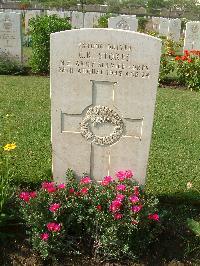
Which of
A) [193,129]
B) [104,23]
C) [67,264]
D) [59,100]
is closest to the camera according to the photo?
[67,264]

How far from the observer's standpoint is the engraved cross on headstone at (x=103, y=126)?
3.44 metres

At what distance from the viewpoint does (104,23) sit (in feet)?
62.6

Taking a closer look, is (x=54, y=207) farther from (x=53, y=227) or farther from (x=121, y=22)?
(x=121, y=22)

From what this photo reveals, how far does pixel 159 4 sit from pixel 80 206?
58686 mm

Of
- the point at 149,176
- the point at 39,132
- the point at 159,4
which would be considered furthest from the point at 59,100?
the point at 159,4

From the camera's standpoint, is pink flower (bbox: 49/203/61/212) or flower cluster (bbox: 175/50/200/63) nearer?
pink flower (bbox: 49/203/61/212)

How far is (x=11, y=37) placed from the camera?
1112 cm

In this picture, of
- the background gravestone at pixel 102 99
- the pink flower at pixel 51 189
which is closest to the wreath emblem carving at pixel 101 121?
the background gravestone at pixel 102 99

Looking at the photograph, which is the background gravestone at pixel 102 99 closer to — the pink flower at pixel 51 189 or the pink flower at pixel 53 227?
the pink flower at pixel 51 189

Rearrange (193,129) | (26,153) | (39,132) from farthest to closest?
1. (193,129)
2. (39,132)
3. (26,153)

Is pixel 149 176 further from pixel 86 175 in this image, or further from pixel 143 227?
pixel 143 227

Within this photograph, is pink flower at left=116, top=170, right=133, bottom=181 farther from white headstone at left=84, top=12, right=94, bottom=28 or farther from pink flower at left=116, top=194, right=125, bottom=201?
white headstone at left=84, top=12, right=94, bottom=28

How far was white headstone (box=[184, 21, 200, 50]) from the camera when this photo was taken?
14617mm

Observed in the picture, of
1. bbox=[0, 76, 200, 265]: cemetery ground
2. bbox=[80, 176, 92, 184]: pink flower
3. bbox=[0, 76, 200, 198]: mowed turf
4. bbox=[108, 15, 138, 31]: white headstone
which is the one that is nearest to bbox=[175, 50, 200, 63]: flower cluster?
bbox=[0, 76, 200, 198]: mowed turf
